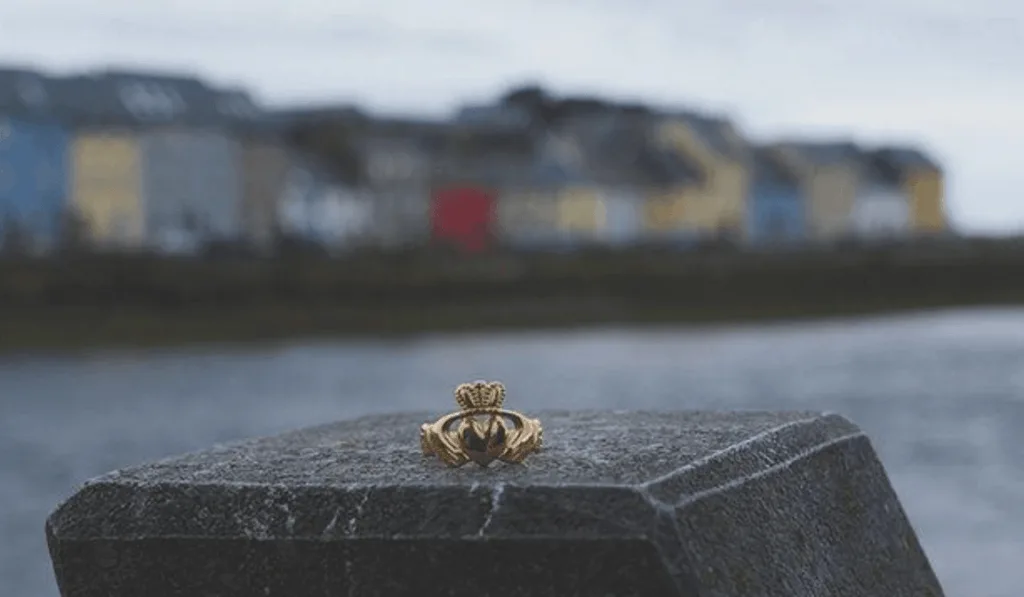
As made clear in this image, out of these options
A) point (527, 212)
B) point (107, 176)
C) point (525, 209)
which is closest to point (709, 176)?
point (527, 212)

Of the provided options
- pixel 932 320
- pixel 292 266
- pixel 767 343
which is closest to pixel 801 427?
pixel 767 343

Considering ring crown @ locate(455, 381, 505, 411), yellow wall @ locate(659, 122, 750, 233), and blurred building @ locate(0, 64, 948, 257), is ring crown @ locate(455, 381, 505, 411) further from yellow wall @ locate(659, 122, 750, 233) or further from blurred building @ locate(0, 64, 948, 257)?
yellow wall @ locate(659, 122, 750, 233)

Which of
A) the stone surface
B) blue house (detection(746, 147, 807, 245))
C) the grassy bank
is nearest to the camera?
the stone surface

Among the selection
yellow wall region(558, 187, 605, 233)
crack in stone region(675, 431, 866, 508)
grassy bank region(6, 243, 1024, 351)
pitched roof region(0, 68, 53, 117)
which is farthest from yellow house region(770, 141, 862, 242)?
crack in stone region(675, 431, 866, 508)

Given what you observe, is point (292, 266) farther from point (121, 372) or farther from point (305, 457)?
point (305, 457)

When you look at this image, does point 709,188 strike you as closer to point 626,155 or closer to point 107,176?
point 626,155

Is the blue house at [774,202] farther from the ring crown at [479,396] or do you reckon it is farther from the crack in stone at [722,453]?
the ring crown at [479,396]

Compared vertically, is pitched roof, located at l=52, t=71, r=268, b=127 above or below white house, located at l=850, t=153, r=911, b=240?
above
